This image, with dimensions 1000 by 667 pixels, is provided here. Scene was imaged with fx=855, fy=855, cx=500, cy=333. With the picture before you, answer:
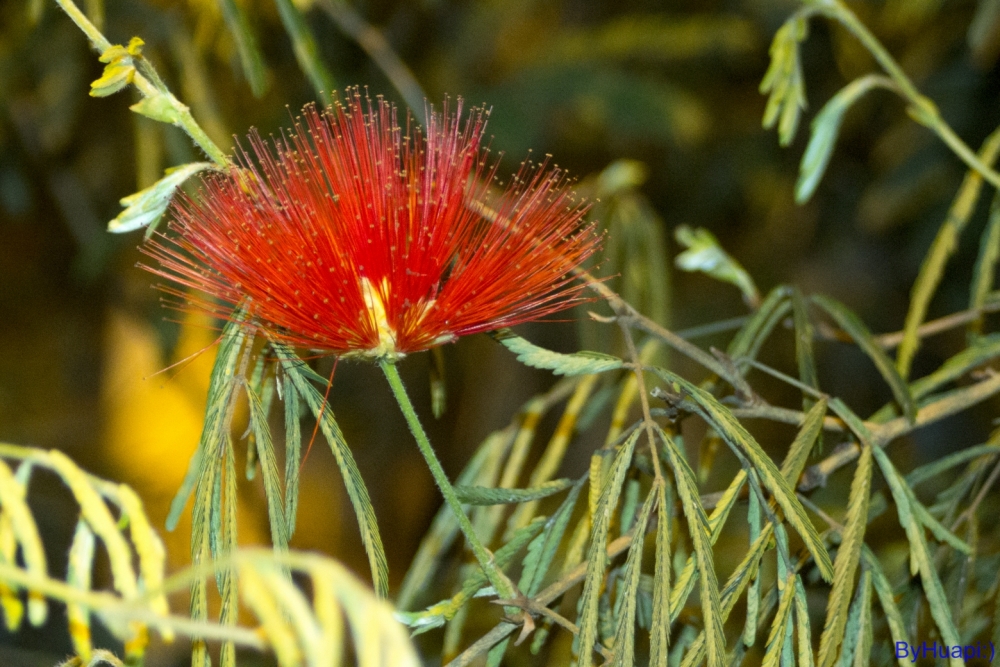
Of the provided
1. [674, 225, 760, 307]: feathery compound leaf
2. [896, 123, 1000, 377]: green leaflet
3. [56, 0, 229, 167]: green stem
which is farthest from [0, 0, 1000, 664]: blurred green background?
[56, 0, 229, 167]: green stem

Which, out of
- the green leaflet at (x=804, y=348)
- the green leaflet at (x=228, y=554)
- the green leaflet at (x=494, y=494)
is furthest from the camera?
the green leaflet at (x=804, y=348)

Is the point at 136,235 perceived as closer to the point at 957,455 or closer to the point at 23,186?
the point at 23,186

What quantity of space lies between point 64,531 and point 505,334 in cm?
166

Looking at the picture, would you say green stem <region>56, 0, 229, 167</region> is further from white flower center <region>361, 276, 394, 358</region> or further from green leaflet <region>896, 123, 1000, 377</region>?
green leaflet <region>896, 123, 1000, 377</region>

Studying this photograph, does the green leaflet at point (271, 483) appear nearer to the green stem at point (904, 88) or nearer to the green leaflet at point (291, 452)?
the green leaflet at point (291, 452)

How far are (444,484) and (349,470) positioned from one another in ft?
0.23

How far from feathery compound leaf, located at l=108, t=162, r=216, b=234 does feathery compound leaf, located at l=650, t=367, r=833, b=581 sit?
387mm

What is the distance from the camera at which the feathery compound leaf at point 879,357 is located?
2.63ft

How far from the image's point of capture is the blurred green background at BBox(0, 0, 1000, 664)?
5.85 feet

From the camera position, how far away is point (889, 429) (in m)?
0.82

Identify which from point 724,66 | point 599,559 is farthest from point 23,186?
point 724,66

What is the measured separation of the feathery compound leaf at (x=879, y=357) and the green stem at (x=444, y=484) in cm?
43

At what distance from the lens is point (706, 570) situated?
591 millimetres

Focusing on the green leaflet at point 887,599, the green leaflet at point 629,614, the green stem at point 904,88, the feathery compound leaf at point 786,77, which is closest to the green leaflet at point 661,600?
the green leaflet at point 629,614
